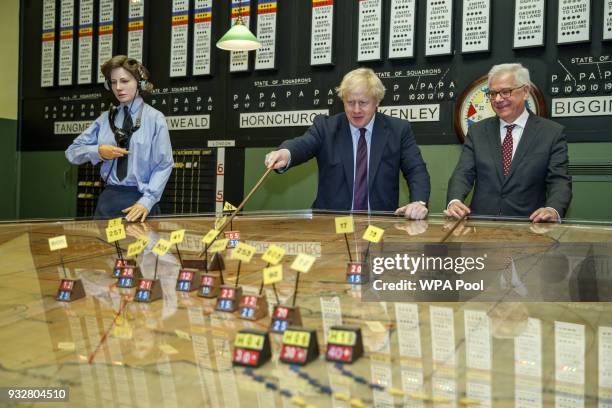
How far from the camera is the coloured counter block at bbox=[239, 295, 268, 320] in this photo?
98 cm

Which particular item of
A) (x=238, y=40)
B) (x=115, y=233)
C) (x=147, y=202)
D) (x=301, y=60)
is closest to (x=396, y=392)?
(x=115, y=233)

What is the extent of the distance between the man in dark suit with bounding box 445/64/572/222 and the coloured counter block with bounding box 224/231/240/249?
949mm

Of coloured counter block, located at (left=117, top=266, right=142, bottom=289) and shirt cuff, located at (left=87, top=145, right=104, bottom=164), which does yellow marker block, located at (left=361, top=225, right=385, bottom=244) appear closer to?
coloured counter block, located at (left=117, top=266, right=142, bottom=289)

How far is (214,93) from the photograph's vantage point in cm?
466

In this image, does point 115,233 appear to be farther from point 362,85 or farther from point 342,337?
point 362,85

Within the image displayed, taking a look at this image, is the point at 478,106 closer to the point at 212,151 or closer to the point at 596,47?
the point at 596,47

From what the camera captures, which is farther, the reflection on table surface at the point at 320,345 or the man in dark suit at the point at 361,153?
the man in dark suit at the point at 361,153

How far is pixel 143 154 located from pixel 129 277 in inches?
56.6

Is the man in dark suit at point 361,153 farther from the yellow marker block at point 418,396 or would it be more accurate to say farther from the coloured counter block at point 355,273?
the yellow marker block at point 418,396

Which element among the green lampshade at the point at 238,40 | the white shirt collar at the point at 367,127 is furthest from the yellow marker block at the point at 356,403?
the green lampshade at the point at 238,40

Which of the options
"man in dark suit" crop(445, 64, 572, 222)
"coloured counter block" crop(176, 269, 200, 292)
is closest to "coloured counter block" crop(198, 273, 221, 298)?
"coloured counter block" crop(176, 269, 200, 292)

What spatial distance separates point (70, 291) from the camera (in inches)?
44.6

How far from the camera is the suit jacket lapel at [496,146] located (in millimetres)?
2604

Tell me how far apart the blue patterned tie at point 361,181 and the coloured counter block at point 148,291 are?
171 centimetres
